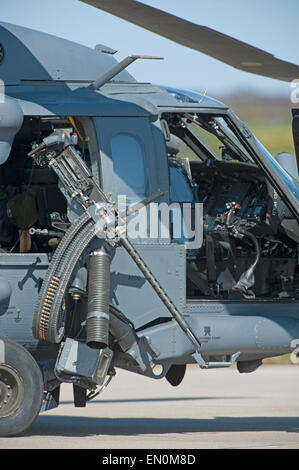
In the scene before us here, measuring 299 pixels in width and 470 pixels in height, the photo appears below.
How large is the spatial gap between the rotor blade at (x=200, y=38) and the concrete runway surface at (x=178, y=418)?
364 cm

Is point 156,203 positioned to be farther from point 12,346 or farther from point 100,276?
point 12,346

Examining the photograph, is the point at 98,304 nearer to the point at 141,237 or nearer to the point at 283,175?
the point at 141,237

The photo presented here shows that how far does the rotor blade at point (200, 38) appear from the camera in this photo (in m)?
7.84

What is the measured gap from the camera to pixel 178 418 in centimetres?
1334

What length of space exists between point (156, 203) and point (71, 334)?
1.70 meters

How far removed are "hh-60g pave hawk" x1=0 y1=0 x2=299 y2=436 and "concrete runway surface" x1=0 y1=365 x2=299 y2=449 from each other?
657 millimetres

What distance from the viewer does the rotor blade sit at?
7.84 m

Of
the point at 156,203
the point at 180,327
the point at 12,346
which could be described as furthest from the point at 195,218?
the point at 12,346

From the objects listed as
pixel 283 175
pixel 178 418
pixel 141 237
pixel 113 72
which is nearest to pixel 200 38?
pixel 113 72

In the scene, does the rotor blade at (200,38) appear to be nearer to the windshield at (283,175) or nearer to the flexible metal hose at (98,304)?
the windshield at (283,175)

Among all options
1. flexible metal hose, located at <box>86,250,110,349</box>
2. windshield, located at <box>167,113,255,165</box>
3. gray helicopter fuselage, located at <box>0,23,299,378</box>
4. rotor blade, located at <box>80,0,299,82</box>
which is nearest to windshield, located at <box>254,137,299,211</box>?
gray helicopter fuselage, located at <box>0,23,299,378</box>

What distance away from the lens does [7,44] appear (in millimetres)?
10344

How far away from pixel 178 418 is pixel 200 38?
670cm

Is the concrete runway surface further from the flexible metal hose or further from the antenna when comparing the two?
the antenna
